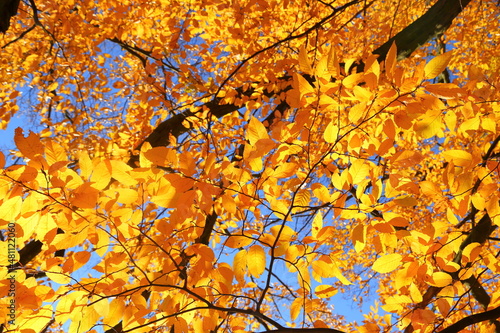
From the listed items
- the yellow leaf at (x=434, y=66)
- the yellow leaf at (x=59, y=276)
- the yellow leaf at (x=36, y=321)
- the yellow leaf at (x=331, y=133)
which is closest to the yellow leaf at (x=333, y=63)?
the yellow leaf at (x=434, y=66)

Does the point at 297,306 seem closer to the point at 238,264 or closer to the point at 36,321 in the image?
the point at 238,264

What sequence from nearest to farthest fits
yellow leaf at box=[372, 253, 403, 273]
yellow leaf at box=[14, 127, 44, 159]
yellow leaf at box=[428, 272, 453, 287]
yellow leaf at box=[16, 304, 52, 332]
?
yellow leaf at box=[14, 127, 44, 159]
yellow leaf at box=[16, 304, 52, 332]
yellow leaf at box=[372, 253, 403, 273]
yellow leaf at box=[428, 272, 453, 287]

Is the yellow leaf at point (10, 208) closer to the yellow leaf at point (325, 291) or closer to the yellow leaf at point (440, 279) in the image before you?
the yellow leaf at point (325, 291)

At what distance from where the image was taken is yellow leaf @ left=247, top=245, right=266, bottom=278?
1.67m

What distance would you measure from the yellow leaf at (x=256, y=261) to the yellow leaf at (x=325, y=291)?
35cm

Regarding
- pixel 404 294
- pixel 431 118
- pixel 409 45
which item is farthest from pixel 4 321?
pixel 409 45

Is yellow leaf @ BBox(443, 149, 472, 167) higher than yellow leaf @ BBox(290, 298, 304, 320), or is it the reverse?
yellow leaf @ BBox(443, 149, 472, 167)

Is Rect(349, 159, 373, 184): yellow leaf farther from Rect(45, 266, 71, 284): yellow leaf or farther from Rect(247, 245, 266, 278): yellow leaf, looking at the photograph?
Rect(45, 266, 71, 284): yellow leaf

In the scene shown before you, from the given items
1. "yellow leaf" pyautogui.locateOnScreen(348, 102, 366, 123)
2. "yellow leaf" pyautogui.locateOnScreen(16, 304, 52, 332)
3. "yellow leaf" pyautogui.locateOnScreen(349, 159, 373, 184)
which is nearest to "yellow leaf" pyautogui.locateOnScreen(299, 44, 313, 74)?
"yellow leaf" pyautogui.locateOnScreen(348, 102, 366, 123)

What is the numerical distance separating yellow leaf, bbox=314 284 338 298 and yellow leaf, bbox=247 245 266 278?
0.35m

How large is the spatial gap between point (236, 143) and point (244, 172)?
3366 mm

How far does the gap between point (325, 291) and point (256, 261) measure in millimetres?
409

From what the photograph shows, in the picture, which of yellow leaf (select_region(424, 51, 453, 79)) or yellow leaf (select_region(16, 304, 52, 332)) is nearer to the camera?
yellow leaf (select_region(424, 51, 453, 79))

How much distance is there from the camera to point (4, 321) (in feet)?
5.93
